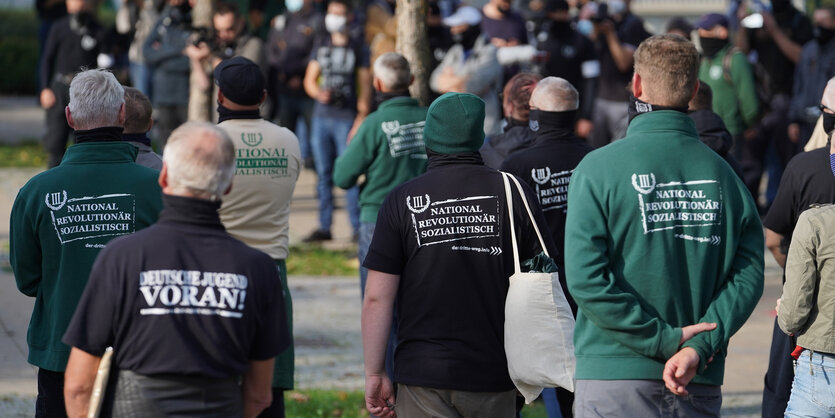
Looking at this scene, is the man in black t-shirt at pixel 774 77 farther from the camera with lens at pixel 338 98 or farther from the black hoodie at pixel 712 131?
the black hoodie at pixel 712 131

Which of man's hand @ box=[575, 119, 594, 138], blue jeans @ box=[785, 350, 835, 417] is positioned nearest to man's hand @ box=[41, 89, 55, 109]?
man's hand @ box=[575, 119, 594, 138]

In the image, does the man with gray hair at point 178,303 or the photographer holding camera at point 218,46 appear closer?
the man with gray hair at point 178,303

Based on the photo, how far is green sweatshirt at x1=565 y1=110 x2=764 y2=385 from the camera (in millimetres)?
4016

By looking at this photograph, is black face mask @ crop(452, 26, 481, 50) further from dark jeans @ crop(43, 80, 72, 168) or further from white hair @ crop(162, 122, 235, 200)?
white hair @ crop(162, 122, 235, 200)

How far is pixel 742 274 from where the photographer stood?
4145mm

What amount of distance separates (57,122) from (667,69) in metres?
9.70

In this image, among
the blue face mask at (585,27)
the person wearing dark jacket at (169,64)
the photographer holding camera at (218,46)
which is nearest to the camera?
the photographer holding camera at (218,46)

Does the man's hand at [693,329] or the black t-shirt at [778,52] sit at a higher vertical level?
the black t-shirt at [778,52]

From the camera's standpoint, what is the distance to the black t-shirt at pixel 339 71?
38.6 feet

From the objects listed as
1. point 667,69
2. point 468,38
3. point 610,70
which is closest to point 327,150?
point 468,38

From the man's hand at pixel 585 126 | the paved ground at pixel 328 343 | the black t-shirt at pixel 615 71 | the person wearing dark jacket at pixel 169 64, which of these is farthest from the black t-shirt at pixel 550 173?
the person wearing dark jacket at pixel 169 64

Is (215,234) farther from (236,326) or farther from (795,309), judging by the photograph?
(795,309)

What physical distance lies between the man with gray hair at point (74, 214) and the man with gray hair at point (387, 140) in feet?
9.09

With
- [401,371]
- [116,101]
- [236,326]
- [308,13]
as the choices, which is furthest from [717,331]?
→ [308,13]
